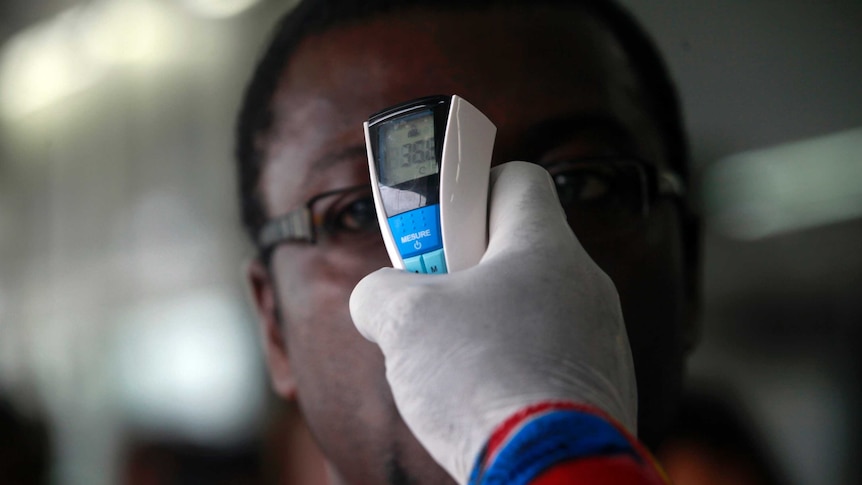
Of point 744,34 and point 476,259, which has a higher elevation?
point 744,34

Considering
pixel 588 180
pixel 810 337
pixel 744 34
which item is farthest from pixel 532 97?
pixel 810 337

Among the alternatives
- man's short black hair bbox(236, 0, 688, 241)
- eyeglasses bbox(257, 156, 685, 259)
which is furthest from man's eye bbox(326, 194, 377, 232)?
man's short black hair bbox(236, 0, 688, 241)

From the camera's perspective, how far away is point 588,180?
70 centimetres

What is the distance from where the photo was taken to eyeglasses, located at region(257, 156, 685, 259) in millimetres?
692

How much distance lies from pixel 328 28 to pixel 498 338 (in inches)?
21.3

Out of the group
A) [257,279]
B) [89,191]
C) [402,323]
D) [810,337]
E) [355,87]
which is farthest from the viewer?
[89,191]

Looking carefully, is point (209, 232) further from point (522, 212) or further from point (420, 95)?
point (522, 212)

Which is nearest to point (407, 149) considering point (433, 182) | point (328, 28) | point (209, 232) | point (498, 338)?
point (433, 182)

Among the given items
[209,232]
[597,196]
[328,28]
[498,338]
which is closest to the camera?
[498,338]

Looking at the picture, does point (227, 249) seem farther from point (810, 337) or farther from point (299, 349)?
point (810, 337)

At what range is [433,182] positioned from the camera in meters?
0.51

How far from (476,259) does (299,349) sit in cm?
38

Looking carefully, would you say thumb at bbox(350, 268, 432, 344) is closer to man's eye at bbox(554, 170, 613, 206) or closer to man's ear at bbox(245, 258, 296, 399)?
man's eye at bbox(554, 170, 613, 206)

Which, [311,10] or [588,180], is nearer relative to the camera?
[588,180]
